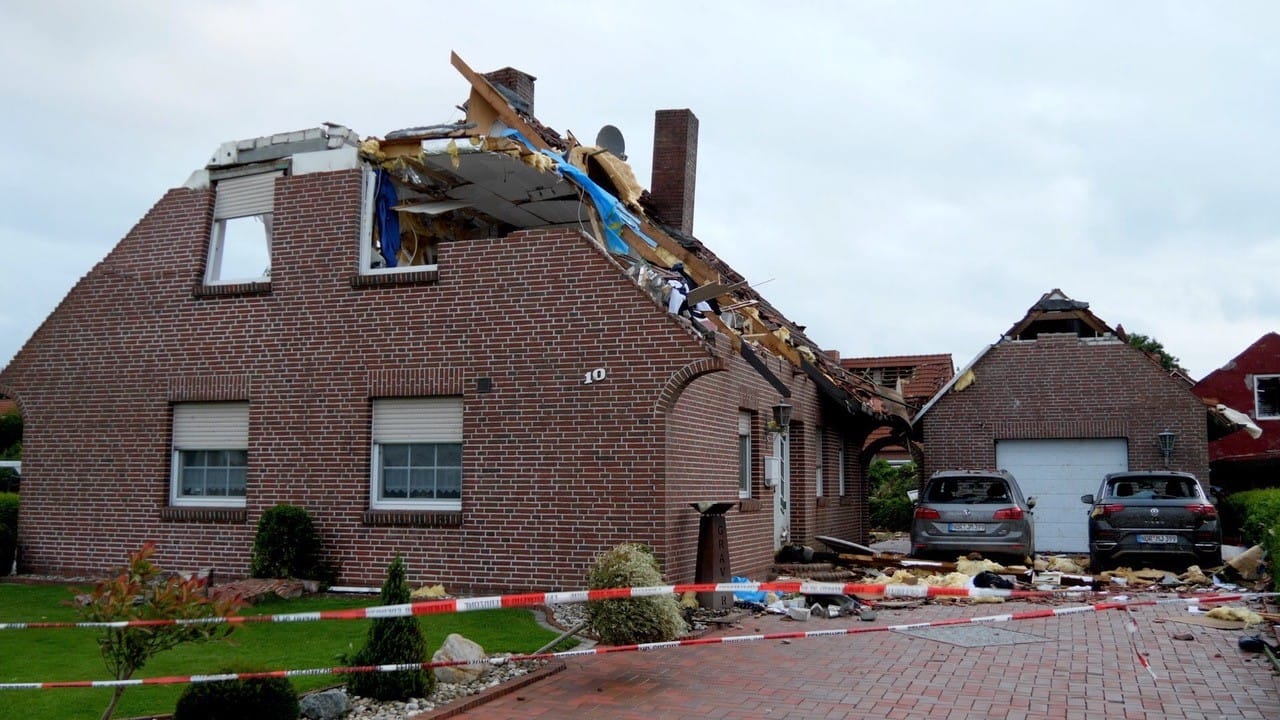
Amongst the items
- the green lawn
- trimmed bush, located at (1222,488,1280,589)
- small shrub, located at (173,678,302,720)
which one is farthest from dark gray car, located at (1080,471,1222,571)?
small shrub, located at (173,678,302,720)

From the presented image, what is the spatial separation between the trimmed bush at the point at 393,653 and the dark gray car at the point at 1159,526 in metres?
12.0

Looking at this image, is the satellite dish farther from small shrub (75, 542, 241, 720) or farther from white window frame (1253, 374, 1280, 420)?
white window frame (1253, 374, 1280, 420)

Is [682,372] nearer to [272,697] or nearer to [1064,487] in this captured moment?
[272,697]

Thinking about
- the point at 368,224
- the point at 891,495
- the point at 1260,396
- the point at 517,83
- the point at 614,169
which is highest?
the point at 517,83

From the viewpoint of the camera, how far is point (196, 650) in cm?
903

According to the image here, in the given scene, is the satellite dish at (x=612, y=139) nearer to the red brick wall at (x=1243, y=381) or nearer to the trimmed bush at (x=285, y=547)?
the trimmed bush at (x=285, y=547)

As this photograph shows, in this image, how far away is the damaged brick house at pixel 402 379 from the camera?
11.8 meters

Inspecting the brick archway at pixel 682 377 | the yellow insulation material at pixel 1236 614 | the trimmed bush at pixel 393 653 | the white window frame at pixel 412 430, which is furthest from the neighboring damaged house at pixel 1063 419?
the trimmed bush at pixel 393 653

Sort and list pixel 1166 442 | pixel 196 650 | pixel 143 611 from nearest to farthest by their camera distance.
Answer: pixel 143 611 < pixel 196 650 < pixel 1166 442

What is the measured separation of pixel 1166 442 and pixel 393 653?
17.5m

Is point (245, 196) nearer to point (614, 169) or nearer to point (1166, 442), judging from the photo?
point (614, 169)

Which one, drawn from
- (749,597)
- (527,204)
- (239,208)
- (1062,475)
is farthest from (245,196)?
(1062,475)

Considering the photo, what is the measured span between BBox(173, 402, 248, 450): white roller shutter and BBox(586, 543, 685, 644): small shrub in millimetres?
6631

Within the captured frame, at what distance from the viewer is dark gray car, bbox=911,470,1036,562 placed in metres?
15.1
